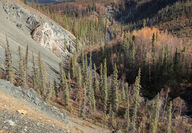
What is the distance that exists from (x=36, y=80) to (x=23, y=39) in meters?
38.7

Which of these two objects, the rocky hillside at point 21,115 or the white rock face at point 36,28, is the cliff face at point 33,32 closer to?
the white rock face at point 36,28

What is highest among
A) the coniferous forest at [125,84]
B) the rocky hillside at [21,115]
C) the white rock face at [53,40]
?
the rocky hillside at [21,115]

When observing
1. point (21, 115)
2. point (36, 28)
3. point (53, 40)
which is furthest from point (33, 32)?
point (21, 115)

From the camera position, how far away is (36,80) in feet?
179

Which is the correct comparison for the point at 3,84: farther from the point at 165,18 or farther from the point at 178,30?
the point at 165,18

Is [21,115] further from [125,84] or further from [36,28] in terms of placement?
[36,28]

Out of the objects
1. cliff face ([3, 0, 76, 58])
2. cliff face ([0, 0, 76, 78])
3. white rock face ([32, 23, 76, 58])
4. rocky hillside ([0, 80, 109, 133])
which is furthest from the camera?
white rock face ([32, 23, 76, 58])

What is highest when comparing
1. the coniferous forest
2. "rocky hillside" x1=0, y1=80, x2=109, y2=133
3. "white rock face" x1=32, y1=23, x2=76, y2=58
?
"rocky hillside" x1=0, y1=80, x2=109, y2=133

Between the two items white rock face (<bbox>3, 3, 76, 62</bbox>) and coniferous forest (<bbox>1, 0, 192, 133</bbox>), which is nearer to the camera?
coniferous forest (<bbox>1, 0, 192, 133</bbox>)

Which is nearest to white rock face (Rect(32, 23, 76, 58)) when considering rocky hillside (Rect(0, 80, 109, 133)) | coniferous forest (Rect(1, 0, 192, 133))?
coniferous forest (Rect(1, 0, 192, 133))

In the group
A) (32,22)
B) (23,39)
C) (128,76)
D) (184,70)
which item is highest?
(32,22)

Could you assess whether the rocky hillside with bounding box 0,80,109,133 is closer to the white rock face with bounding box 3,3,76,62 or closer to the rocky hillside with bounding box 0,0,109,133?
the rocky hillside with bounding box 0,0,109,133

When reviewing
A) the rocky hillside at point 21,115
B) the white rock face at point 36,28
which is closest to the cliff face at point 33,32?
the white rock face at point 36,28

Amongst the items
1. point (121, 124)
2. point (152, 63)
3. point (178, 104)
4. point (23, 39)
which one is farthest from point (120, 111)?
point (23, 39)
